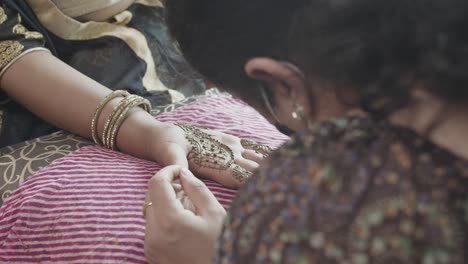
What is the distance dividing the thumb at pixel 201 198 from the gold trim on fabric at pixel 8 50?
535 millimetres

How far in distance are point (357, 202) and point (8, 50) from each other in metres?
0.91

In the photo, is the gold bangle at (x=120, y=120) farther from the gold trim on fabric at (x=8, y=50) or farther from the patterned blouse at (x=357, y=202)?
the patterned blouse at (x=357, y=202)

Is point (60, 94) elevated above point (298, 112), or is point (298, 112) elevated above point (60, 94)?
point (298, 112)

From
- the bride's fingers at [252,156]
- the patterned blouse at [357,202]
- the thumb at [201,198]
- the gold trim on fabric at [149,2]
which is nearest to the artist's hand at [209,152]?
the bride's fingers at [252,156]

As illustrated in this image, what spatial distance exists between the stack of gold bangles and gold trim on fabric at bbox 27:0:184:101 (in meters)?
0.19

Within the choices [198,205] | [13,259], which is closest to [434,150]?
[198,205]

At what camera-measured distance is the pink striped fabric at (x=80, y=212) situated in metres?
0.87

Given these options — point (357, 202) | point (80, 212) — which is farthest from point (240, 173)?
point (357, 202)

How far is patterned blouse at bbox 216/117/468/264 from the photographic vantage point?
495 millimetres

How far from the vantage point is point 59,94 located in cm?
117

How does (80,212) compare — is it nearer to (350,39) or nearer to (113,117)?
(113,117)

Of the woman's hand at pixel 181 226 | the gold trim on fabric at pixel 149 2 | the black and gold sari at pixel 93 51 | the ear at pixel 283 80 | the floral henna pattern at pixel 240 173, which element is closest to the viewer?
the ear at pixel 283 80

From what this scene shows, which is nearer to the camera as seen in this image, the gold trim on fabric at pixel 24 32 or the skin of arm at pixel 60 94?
the skin of arm at pixel 60 94

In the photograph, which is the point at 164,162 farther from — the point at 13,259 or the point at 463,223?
the point at 463,223
